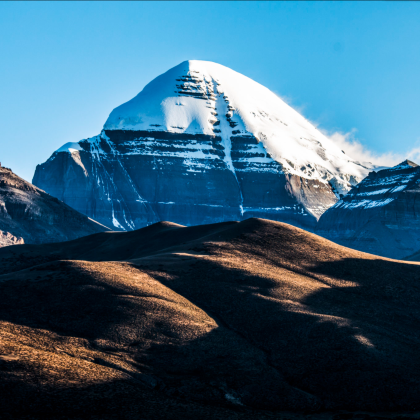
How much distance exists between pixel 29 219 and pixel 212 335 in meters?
151

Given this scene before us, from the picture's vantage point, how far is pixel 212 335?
153ft

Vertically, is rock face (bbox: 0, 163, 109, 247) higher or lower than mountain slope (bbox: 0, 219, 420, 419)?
higher

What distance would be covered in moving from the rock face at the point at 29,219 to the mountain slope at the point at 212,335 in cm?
11662

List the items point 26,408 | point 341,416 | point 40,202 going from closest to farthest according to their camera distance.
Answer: point 26,408 < point 341,416 < point 40,202

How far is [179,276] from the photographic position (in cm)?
6159

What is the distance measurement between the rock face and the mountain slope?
117m

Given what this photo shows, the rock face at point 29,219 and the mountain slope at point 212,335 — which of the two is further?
the rock face at point 29,219

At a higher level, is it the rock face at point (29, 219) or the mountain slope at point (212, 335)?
the rock face at point (29, 219)

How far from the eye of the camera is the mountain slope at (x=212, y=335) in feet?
113

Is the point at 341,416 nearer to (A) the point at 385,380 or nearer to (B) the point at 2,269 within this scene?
(A) the point at 385,380

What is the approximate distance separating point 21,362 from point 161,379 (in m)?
8.87

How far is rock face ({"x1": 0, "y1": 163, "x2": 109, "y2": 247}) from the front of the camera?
176 m

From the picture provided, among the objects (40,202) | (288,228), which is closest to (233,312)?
(288,228)

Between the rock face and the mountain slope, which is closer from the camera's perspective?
the mountain slope
